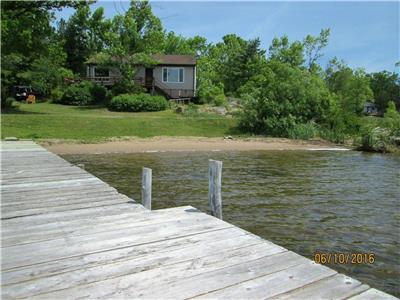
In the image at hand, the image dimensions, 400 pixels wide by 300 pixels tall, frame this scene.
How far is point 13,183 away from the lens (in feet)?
28.0

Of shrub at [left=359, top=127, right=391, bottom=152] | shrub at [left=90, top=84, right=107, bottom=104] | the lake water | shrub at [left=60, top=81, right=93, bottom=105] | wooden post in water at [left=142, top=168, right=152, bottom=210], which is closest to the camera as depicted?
wooden post in water at [left=142, top=168, right=152, bottom=210]

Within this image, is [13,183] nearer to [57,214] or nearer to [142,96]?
[57,214]

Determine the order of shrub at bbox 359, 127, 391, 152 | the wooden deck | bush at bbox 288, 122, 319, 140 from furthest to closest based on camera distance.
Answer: bush at bbox 288, 122, 319, 140
shrub at bbox 359, 127, 391, 152
the wooden deck

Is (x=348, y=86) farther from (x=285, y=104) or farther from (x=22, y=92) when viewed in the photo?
(x=22, y=92)

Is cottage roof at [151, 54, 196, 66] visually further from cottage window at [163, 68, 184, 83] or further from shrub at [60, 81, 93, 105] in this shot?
shrub at [60, 81, 93, 105]

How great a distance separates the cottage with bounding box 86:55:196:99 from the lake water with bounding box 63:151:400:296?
2368cm

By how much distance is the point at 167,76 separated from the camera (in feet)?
152

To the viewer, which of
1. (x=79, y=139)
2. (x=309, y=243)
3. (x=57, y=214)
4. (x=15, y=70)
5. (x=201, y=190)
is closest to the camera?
(x=57, y=214)

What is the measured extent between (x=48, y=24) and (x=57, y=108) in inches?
281

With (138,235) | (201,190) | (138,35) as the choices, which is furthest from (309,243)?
(138,35)

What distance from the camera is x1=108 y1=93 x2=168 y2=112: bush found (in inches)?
1470

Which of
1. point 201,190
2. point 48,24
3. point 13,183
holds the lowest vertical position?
point 201,190

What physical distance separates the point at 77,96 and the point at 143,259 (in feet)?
127

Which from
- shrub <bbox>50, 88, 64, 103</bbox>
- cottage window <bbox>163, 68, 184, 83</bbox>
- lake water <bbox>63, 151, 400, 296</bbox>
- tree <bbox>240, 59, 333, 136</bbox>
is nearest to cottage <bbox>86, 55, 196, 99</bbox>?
cottage window <bbox>163, 68, 184, 83</bbox>
